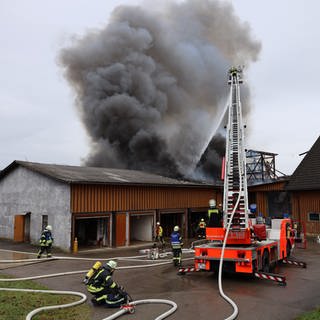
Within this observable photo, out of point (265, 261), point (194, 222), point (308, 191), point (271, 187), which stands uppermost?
point (271, 187)

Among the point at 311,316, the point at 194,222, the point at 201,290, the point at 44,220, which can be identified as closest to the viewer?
the point at 311,316

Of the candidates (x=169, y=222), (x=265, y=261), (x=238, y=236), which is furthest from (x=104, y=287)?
(x=169, y=222)

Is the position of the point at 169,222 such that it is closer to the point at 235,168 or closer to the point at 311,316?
the point at 235,168

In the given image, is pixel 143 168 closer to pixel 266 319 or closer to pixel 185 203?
pixel 185 203

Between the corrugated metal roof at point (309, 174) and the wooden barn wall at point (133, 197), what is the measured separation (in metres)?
5.32

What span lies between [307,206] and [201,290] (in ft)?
49.2

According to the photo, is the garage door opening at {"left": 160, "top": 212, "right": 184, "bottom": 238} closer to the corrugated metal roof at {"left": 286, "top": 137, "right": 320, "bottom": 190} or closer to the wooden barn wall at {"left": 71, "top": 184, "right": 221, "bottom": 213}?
the wooden barn wall at {"left": 71, "top": 184, "right": 221, "bottom": 213}

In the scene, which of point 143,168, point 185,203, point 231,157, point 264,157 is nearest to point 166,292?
point 231,157

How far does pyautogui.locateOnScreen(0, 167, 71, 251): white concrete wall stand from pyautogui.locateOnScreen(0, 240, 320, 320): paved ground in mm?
3133

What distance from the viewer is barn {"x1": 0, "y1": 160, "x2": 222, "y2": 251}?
14852mm

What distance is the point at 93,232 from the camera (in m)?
18.6

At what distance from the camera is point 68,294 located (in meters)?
7.35

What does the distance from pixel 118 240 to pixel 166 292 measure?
871 centimetres

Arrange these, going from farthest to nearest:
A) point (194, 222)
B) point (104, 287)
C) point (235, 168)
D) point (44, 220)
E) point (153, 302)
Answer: point (194, 222), point (44, 220), point (235, 168), point (153, 302), point (104, 287)
